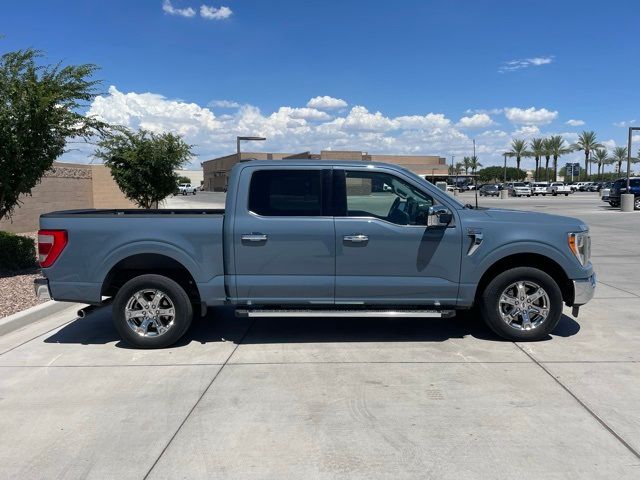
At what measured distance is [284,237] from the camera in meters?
5.70

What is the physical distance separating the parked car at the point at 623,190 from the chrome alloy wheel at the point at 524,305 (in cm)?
2975

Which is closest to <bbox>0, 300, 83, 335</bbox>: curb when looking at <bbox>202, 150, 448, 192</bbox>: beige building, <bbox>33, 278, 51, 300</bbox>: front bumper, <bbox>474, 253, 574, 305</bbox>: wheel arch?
<bbox>33, 278, 51, 300</bbox>: front bumper

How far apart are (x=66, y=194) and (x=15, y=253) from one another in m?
11.0

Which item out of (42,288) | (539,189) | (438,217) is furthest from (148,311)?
(539,189)

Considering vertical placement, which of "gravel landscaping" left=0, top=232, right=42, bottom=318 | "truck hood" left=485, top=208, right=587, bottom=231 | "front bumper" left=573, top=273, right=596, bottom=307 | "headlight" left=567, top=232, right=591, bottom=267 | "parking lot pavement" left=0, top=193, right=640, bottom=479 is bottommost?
"parking lot pavement" left=0, top=193, right=640, bottom=479

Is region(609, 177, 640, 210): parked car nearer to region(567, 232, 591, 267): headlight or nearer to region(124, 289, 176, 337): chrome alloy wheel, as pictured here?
region(567, 232, 591, 267): headlight

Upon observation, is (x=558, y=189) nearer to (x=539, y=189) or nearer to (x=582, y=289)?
(x=539, y=189)

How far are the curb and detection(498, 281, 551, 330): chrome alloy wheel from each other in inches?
225

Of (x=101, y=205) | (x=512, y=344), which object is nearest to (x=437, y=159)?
(x=101, y=205)

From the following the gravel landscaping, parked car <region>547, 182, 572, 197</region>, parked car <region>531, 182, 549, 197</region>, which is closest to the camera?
the gravel landscaping

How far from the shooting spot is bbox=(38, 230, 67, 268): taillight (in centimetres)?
575

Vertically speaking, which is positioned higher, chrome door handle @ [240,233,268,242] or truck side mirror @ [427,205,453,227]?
truck side mirror @ [427,205,453,227]

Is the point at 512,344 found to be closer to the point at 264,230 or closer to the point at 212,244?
the point at 264,230

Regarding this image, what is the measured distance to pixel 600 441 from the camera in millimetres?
3771
